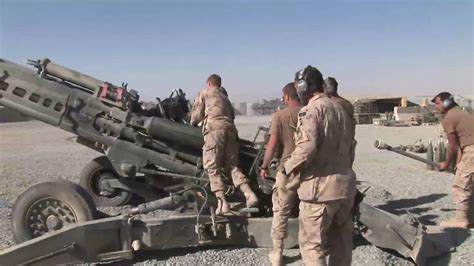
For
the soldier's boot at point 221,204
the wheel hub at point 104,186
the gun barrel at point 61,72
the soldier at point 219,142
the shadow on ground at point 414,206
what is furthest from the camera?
the wheel hub at point 104,186

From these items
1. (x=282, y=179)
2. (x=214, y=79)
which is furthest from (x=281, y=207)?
(x=214, y=79)

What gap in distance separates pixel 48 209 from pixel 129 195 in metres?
2.18

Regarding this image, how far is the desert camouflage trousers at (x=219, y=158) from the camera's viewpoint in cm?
603

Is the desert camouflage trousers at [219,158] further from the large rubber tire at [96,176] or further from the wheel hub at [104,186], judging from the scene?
the large rubber tire at [96,176]

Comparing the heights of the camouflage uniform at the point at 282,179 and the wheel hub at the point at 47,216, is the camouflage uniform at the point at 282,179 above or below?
above

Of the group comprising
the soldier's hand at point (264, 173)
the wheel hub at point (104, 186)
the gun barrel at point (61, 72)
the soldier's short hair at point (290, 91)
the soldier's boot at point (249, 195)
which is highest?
the gun barrel at point (61, 72)

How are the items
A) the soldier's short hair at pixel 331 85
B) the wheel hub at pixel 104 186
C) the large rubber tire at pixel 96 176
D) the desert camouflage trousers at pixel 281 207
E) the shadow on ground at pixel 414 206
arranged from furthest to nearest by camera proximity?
the large rubber tire at pixel 96 176 → the wheel hub at pixel 104 186 → the shadow on ground at pixel 414 206 → the soldier's short hair at pixel 331 85 → the desert camouflage trousers at pixel 281 207

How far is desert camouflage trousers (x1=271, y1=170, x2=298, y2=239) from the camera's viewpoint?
5084mm

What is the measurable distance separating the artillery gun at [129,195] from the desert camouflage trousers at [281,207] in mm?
391

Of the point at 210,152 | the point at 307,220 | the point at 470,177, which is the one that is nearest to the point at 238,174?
the point at 210,152

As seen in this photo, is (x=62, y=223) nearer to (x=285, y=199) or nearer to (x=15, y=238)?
(x=15, y=238)

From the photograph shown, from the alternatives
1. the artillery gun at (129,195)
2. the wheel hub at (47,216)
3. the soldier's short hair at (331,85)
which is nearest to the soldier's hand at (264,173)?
the artillery gun at (129,195)

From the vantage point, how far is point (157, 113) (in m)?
6.75

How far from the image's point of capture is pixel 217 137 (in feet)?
20.0
